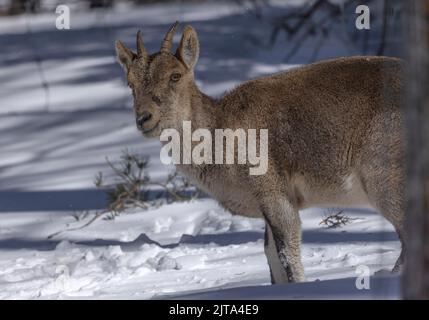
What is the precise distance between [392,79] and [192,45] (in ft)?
5.06

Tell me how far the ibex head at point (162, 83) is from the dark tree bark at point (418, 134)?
12.3 ft

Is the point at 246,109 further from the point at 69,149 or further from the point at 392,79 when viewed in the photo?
the point at 69,149

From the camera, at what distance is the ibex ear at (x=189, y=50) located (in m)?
8.20

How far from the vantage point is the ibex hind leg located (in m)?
7.49

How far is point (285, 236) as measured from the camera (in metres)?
7.71

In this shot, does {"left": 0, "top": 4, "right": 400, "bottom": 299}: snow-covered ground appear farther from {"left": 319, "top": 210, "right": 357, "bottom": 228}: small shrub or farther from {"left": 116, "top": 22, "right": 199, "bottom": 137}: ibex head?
{"left": 116, "top": 22, "right": 199, "bottom": 137}: ibex head

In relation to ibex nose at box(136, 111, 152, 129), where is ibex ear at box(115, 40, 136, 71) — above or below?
above

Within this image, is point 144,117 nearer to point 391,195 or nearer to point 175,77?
point 175,77

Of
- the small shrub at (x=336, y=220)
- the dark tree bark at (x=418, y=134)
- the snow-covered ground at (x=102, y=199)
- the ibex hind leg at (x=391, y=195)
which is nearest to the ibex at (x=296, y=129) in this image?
the ibex hind leg at (x=391, y=195)

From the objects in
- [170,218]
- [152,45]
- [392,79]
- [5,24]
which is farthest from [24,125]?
[392,79]

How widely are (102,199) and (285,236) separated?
470cm

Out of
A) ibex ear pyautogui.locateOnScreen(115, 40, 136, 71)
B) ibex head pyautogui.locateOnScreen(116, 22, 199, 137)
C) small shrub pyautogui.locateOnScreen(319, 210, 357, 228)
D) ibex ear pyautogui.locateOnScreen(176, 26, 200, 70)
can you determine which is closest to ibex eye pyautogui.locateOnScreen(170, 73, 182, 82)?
ibex head pyautogui.locateOnScreen(116, 22, 199, 137)

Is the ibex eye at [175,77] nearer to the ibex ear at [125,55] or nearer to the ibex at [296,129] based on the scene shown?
the ibex at [296,129]

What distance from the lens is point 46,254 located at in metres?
9.98
